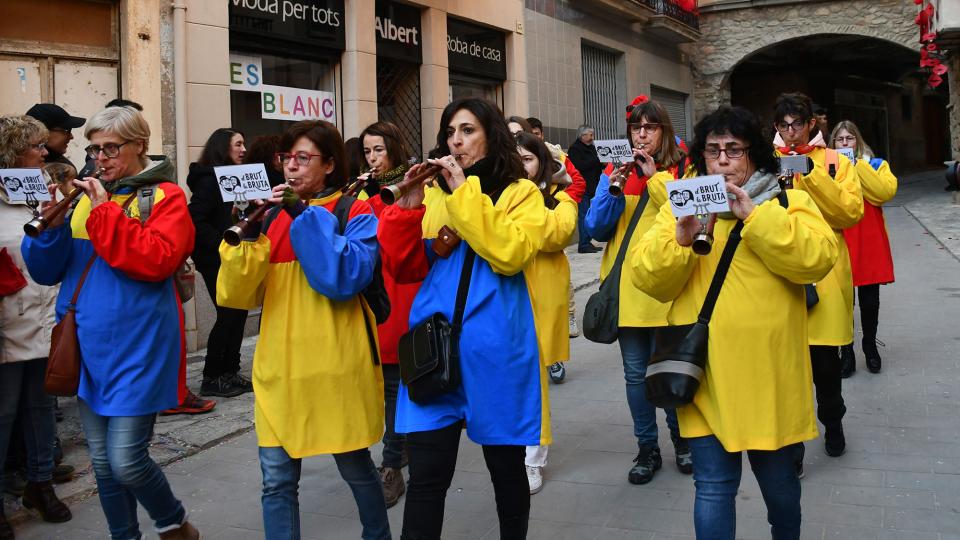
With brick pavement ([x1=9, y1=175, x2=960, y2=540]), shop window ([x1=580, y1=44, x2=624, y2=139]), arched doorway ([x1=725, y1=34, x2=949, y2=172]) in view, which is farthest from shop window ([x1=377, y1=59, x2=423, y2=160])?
arched doorway ([x1=725, y1=34, x2=949, y2=172])

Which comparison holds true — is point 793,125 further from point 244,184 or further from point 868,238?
point 244,184

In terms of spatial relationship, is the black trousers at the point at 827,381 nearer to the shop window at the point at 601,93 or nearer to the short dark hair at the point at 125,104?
the short dark hair at the point at 125,104

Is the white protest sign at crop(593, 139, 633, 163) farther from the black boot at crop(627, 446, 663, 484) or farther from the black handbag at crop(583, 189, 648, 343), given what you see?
the black boot at crop(627, 446, 663, 484)

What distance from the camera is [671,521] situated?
177 inches

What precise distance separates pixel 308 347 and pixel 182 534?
46.0 inches

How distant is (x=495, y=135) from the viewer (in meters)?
3.60

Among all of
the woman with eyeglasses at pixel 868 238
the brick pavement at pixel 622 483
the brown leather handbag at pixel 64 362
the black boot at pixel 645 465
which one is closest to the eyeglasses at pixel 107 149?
the brown leather handbag at pixel 64 362

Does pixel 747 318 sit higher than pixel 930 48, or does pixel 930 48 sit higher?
pixel 930 48

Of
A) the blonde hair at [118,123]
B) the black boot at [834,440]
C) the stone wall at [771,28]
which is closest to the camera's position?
the blonde hair at [118,123]

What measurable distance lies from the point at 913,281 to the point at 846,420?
646 centimetres

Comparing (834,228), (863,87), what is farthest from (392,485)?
(863,87)

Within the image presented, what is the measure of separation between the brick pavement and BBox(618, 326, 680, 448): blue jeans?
271mm

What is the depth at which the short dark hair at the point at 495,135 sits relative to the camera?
358 centimetres

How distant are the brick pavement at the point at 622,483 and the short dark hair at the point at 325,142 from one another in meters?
1.72
